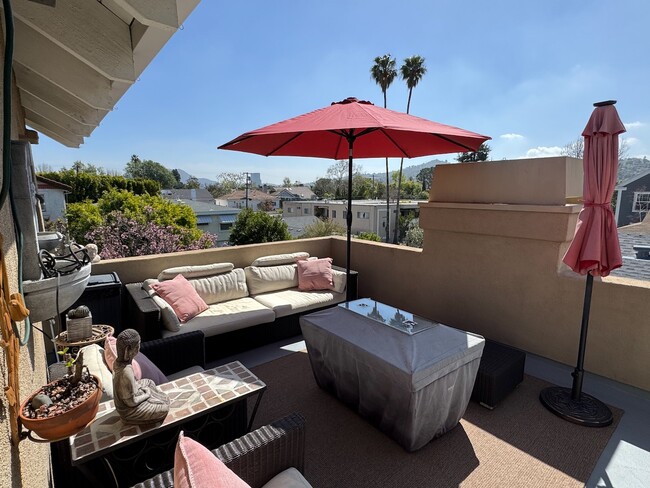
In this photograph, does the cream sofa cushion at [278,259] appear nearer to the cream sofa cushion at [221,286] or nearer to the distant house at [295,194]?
the cream sofa cushion at [221,286]

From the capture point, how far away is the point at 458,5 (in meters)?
5.55

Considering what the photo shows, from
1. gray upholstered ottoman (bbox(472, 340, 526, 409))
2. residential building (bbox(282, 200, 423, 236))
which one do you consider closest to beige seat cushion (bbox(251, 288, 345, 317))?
gray upholstered ottoman (bbox(472, 340, 526, 409))

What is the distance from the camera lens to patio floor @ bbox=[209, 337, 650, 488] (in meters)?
2.27

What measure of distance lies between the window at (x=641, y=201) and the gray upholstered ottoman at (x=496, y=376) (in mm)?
19268

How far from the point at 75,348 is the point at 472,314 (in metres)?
4.31

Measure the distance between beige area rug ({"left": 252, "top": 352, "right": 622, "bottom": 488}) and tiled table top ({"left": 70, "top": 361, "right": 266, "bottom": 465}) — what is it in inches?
31.5

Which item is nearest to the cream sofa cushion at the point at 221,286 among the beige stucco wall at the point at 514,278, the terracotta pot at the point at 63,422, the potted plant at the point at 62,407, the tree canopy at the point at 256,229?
the beige stucco wall at the point at 514,278

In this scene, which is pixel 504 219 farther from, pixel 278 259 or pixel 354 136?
pixel 278 259

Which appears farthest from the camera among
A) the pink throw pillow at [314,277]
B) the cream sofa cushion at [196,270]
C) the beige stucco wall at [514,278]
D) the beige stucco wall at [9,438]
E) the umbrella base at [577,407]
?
the pink throw pillow at [314,277]

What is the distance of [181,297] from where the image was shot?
12.4 ft

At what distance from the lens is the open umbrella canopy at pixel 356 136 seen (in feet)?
9.35

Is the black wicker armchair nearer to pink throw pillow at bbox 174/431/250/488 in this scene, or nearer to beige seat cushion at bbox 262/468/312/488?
beige seat cushion at bbox 262/468/312/488

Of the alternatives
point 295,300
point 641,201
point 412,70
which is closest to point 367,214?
point 412,70

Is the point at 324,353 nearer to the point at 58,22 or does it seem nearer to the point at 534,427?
the point at 534,427
